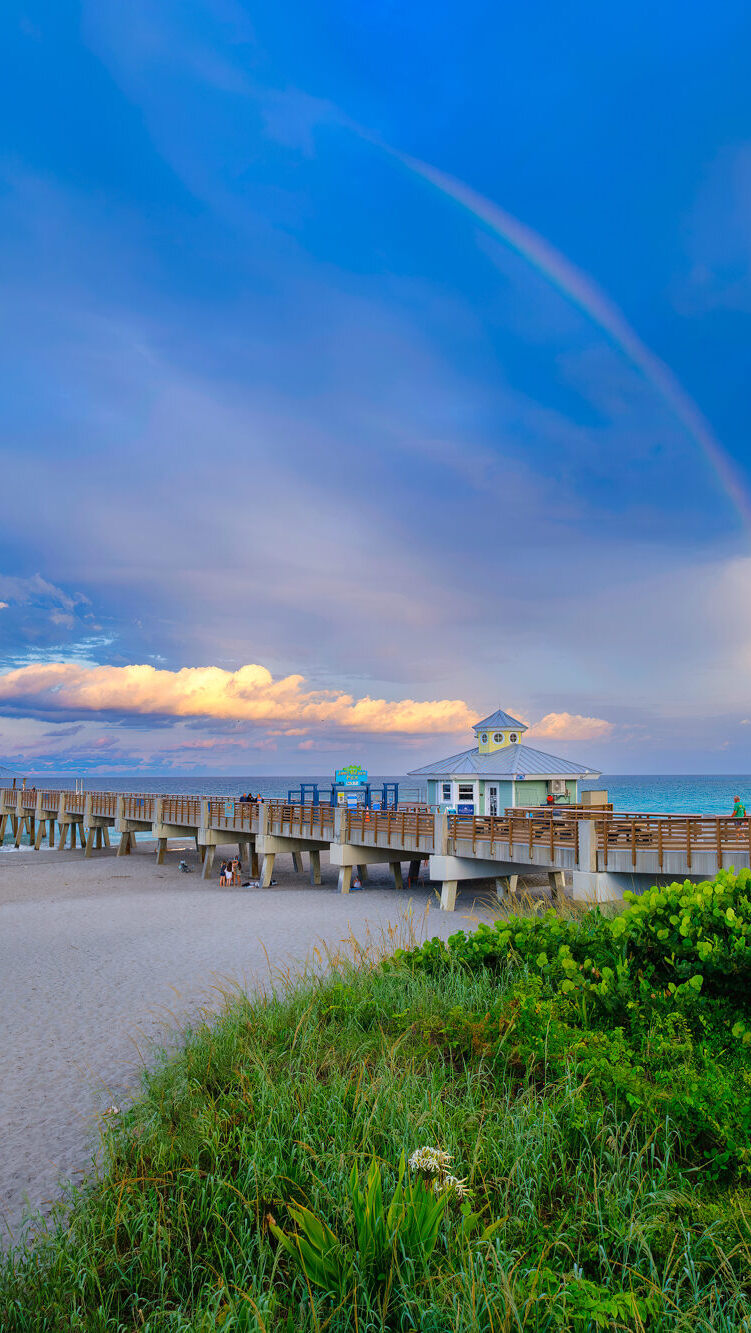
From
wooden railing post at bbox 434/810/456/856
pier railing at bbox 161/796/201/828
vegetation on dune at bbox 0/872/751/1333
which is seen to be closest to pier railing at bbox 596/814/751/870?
wooden railing post at bbox 434/810/456/856

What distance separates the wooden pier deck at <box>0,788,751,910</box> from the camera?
15.4 m

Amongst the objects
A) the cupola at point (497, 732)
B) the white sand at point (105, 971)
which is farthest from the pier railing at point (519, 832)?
the cupola at point (497, 732)

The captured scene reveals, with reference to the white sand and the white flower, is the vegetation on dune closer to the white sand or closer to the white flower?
the white flower

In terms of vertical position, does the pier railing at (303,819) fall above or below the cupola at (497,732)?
below

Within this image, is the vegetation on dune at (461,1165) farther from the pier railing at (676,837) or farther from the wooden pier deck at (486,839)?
the wooden pier deck at (486,839)

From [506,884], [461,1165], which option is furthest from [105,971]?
[506,884]

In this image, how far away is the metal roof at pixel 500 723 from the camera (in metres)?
31.3

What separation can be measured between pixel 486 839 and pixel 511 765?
9117 mm

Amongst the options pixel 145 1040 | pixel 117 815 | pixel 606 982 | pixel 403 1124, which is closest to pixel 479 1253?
pixel 403 1124

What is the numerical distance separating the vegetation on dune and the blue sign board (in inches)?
1012

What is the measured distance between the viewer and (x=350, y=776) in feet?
109

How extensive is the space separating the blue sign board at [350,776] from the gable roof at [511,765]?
308 cm

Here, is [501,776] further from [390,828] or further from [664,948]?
[664,948]

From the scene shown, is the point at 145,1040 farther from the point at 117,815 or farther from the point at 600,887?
the point at 117,815
